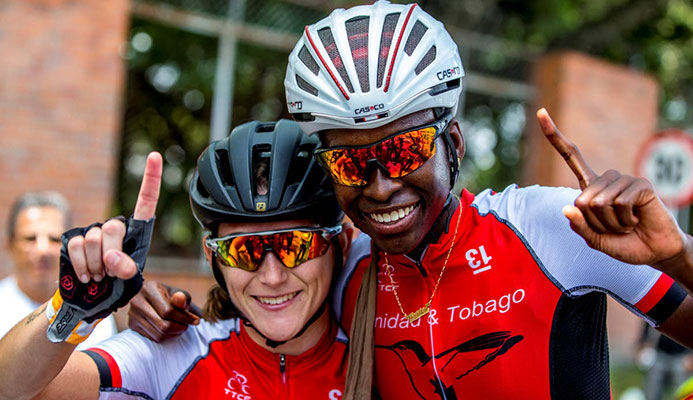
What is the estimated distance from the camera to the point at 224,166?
2.72 m

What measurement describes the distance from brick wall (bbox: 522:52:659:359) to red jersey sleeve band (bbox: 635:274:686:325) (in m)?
8.25

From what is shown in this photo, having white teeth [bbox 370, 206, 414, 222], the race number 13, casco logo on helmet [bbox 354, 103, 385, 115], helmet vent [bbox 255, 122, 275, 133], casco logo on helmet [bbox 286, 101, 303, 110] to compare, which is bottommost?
the race number 13

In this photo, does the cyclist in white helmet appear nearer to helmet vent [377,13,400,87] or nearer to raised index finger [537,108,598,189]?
helmet vent [377,13,400,87]

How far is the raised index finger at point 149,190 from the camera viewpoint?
212cm

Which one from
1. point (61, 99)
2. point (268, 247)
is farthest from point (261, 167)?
point (61, 99)

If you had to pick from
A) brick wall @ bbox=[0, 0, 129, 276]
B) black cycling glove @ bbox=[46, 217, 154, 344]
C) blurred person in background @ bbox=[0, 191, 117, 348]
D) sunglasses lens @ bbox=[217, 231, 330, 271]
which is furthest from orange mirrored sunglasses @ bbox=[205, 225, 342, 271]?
brick wall @ bbox=[0, 0, 129, 276]

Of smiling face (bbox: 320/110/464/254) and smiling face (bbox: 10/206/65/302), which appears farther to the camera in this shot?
smiling face (bbox: 10/206/65/302)

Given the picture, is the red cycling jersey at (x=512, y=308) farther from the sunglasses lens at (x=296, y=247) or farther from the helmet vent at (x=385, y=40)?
the helmet vent at (x=385, y=40)

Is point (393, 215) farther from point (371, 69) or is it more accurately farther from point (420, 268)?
point (371, 69)

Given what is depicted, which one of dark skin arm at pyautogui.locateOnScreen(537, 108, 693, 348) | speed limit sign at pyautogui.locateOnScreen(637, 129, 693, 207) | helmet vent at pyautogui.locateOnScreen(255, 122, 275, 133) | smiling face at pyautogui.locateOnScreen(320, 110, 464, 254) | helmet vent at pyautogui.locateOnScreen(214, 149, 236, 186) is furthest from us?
speed limit sign at pyautogui.locateOnScreen(637, 129, 693, 207)

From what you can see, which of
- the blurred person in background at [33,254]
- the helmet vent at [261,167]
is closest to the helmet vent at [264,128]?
the helmet vent at [261,167]

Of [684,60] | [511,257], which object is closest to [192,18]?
[511,257]

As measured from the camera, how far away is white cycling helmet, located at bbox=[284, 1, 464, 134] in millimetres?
2297

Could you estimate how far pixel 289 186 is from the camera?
101 inches
